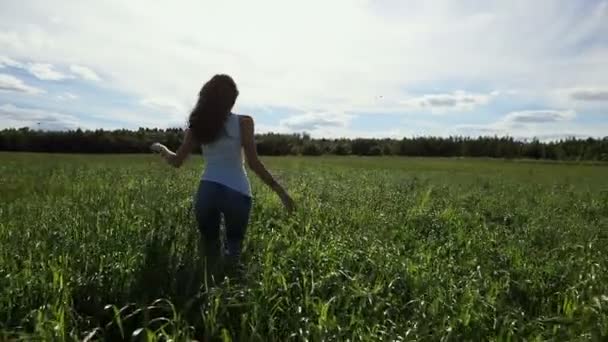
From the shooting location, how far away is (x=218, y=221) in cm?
493

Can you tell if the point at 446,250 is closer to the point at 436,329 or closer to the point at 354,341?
the point at 436,329

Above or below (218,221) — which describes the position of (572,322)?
below

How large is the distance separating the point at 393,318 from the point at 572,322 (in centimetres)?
159

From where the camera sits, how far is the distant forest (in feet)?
231

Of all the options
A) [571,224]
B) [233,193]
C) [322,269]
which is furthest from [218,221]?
[571,224]

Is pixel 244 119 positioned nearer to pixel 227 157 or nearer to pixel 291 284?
pixel 227 157

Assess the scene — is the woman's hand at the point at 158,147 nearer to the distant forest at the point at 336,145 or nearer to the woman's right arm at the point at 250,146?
the woman's right arm at the point at 250,146

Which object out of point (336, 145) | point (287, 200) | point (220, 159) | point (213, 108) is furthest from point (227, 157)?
point (336, 145)

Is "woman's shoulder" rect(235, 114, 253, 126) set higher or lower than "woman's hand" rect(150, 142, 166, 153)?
higher

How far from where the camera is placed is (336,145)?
335 ft

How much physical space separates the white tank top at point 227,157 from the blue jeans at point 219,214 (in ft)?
0.22

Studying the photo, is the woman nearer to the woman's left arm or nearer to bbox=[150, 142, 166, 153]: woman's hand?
the woman's left arm

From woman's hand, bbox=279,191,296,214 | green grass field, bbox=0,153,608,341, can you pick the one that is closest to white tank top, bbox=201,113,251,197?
woman's hand, bbox=279,191,296,214

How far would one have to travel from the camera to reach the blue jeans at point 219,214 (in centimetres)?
476
